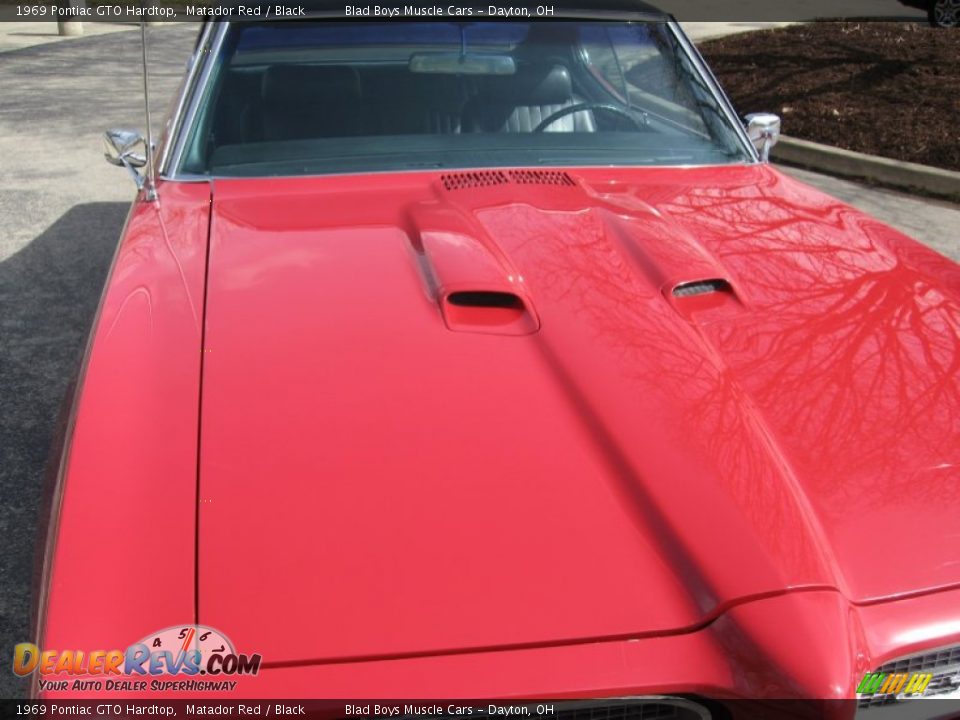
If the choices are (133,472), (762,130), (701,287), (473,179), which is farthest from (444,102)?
(133,472)

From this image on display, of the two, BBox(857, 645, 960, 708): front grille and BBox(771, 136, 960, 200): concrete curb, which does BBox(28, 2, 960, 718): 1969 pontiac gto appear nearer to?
BBox(857, 645, 960, 708): front grille

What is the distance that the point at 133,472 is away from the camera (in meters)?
1.50

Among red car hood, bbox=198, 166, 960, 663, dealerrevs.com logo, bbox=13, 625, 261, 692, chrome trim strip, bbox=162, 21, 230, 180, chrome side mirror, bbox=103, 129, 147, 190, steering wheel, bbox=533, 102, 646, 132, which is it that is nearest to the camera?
dealerrevs.com logo, bbox=13, 625, 261, 692

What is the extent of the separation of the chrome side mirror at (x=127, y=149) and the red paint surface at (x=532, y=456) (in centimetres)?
64

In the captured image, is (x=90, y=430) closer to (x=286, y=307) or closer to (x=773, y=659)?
(x=286, y=307)

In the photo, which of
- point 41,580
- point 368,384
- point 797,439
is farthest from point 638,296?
point 41,580

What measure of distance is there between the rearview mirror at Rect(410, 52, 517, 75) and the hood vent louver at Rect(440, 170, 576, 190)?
1.58 feet

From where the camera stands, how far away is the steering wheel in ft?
9.80

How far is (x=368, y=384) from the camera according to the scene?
1.69 m

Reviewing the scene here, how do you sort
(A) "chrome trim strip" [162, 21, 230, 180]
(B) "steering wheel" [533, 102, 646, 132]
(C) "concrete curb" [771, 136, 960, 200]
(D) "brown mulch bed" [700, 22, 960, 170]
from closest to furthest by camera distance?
(A) "chrome trim strip" [162, 21, 230, 180], (B) "steering wheel" [533, 102, 646, 132], (C) "concrete curb" [771, 136, 960, 200], (D) "brown mulch bed" [700, 22, 960, 170]

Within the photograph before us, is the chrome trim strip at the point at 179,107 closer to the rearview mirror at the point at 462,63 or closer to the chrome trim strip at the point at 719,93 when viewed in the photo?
the rearview mirror at the point at 462,63

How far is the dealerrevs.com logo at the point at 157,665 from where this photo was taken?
1204mm

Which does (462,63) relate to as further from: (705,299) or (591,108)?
(705,299)

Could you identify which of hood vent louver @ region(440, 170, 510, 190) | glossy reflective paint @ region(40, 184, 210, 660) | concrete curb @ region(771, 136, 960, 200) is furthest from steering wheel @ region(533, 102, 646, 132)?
concrete curb @ region(771, 136, 960, 200)
